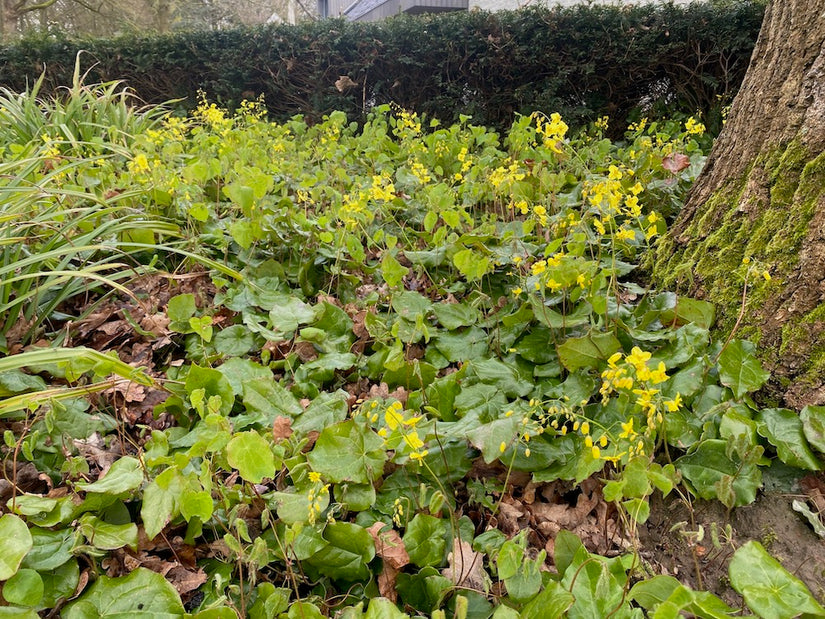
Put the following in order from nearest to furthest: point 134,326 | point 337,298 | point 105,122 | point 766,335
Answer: point 766,335, point 134,326, point 337,298, point 105,122

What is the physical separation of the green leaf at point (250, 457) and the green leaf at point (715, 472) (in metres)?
1.02

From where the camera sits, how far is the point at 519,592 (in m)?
1.13

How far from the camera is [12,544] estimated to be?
103 cm

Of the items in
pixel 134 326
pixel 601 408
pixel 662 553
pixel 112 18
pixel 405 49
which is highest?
pixel 112 18

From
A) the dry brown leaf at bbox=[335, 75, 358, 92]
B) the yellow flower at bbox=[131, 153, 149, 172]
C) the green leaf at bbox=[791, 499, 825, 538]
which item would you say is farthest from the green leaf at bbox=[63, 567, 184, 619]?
the dry brown leaf at bbox=[335, 75, 358, 92]

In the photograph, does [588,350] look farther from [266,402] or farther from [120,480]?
[120,480]

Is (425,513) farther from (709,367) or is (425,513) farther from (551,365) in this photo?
(709,367)

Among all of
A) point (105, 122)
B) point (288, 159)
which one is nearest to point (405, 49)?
point (288, 159)

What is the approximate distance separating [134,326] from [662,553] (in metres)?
1.93

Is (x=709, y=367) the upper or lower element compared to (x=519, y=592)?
upper

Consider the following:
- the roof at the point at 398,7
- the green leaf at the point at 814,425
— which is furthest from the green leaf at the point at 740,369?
the roof at the point at 398,7

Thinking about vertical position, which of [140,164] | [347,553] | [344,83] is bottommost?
[347,553]

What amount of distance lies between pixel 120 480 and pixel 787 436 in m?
1.64

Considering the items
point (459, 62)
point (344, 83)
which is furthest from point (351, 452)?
point (344, 83)
